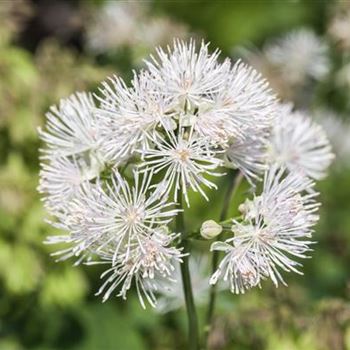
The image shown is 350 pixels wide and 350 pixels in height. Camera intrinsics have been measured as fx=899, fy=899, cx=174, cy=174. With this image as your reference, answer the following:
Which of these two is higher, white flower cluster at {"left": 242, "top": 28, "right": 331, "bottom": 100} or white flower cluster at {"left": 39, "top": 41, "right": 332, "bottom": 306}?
white flower cluster at {"left": 242, "top": 28, "right": 331, "bottom": 100}

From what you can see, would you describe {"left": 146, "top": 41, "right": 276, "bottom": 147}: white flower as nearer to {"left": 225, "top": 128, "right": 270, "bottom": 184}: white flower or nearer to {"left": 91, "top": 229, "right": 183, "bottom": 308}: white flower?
{"left": 225, "top": 128, "right": 270, "bottom": 184}: white flower

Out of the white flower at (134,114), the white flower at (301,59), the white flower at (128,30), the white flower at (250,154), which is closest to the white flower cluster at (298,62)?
the white flower at (301,59)

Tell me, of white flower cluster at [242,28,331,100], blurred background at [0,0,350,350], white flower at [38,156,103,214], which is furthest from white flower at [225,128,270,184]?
white flower cluster at [242,28,331,100]

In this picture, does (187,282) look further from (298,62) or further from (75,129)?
(298,62)

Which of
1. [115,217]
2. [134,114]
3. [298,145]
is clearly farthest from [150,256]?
[298,145]

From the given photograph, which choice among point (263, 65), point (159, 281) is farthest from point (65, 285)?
point (263, 65)
